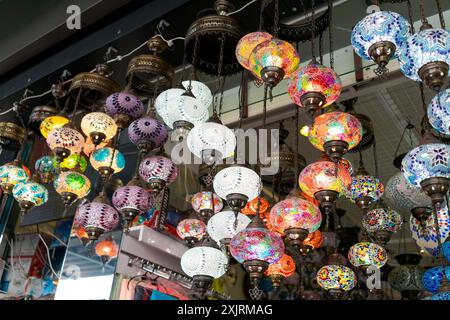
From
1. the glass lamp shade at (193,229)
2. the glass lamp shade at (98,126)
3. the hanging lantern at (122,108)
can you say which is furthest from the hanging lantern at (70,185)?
the glass lamp shade at (193,229)

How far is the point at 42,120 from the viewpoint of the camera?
3.39 m

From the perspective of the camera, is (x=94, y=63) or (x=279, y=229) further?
(x=94, y=63)

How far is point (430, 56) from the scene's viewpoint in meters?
1.54

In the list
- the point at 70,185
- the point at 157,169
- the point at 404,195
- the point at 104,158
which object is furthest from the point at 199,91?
the point at 404,195

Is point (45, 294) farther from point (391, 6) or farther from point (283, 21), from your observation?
point (391, 6)

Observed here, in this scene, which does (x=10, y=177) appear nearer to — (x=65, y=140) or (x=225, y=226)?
(x=65, y=140)

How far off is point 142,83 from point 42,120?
2.78 feet

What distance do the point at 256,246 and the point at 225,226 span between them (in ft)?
1.14

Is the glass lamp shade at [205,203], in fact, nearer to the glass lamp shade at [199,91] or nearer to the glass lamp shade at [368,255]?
the glass lamp shade at [199,91]

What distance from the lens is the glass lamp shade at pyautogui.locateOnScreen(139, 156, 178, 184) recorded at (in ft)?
7.79

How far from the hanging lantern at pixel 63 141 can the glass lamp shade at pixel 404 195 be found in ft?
5.71

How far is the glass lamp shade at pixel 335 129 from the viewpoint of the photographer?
6.15 feet

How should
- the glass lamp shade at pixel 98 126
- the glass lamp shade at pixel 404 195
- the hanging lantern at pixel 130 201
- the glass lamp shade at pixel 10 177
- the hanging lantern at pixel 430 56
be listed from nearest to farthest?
the hanging lantern at pixel 430 56, the glass lamp shade at pixel 404 195, the hanging lantern at pixel 130 201, the glass lamp shade at pixel 98 126, the glass lamp shade at pixel 10 177
